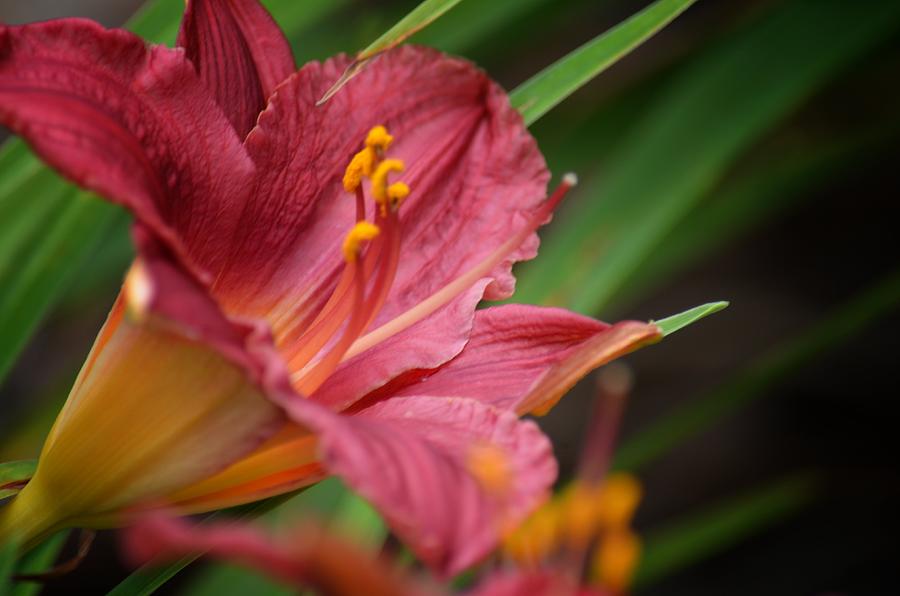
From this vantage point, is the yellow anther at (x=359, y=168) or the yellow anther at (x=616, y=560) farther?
the yellow anther at (x=359, y=168)

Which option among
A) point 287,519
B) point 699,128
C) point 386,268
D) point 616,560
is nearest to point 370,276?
point 386,268

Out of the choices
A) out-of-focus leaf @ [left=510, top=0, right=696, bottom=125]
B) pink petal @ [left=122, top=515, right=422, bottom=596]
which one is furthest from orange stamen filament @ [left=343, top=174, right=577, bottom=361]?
pink petal @ [left=122, top=515, right=422, bottom=596]

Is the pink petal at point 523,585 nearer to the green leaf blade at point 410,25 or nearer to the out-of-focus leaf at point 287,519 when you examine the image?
the green leaf blade at point 410,25

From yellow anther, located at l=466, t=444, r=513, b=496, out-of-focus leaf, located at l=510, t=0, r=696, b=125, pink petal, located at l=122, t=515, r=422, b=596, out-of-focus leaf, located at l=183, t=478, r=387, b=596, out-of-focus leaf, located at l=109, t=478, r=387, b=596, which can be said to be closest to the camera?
pink petal, located at l=122, t=515, r=422, b=596

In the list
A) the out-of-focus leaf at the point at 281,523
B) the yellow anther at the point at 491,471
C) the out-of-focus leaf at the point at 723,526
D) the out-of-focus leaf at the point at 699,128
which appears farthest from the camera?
the out-of-focus leaf at the point at 723,526

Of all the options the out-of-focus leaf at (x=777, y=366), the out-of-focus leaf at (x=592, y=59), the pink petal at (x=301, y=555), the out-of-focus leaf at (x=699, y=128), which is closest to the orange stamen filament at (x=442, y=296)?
the out-of-focus leaf at (x=592, y=59)

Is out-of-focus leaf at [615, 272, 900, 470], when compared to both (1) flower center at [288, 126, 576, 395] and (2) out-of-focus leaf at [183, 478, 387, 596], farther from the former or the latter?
(1) flower center at [288, 126, 576, 395]

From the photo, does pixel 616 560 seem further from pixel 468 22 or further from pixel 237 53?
pixel 468 22
